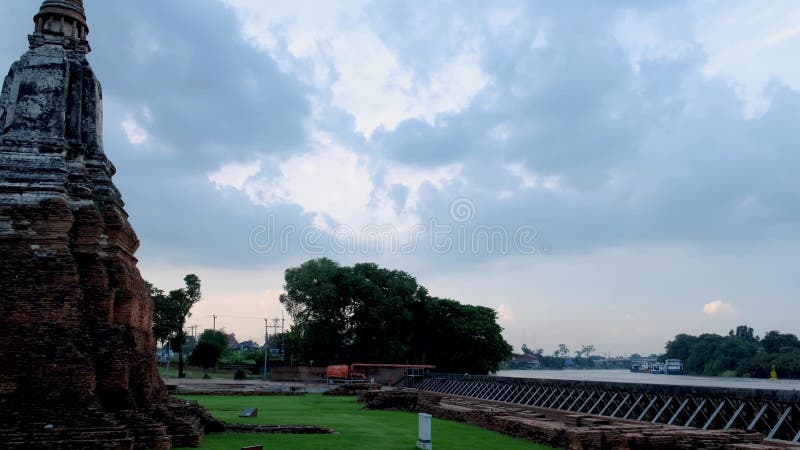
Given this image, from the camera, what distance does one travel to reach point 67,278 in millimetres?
10820

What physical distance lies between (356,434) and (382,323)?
3106 cm

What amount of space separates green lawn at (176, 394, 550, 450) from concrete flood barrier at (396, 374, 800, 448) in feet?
4.08

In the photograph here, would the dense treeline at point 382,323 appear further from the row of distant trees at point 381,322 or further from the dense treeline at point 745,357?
the dense treeline at point 745,357

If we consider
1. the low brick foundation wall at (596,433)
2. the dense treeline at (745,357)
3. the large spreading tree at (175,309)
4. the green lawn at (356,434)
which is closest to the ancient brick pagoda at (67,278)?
the green lawn at (356,434)

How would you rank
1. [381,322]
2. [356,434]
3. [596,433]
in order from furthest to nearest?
[381,322] < [356,434] < [596,433]

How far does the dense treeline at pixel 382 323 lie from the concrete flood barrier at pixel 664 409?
2078 centimetres

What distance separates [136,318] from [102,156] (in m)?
3.41

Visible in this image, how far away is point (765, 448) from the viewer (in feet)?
32.7

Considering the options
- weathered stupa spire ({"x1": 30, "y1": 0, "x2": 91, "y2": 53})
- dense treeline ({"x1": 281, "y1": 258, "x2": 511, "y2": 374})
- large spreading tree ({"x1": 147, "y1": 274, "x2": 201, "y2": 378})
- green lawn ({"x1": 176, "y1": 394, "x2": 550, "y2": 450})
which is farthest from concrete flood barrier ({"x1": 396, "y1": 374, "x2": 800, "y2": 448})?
large spreading tree ({"x1": 147, "y1": 274, "x2": 201, "y2": 378})

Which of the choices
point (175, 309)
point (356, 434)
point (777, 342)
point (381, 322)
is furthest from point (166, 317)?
point (777, 342)

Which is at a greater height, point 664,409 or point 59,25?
point 59,25

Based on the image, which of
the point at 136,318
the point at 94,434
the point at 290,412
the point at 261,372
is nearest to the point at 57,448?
the point at 94,434

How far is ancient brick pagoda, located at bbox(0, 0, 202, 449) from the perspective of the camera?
10.0 metres

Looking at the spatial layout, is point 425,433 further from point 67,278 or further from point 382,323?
point 382,323
